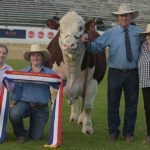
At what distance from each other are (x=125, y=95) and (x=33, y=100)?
141 cm

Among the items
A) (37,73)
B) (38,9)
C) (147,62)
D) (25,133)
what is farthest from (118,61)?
(38,9)

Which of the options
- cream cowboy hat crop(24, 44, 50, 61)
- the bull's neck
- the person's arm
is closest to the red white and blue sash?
the person's arm

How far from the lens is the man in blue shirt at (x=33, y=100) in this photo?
6.82 meters

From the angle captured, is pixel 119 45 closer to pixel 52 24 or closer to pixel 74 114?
pixel 52 24

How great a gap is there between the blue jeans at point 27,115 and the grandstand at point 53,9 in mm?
31786

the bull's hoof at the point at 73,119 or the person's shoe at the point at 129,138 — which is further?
the bull's hoof at the point at 73,119

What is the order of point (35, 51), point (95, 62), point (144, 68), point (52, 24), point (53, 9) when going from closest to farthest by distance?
point (144, 68) < point (35, 51) < point (52, 24) < point (95, 62) < point (53, 9)

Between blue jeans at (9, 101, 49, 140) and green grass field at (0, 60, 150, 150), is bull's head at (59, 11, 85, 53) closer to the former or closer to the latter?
blue jeans at (9, 101, 49, 140)

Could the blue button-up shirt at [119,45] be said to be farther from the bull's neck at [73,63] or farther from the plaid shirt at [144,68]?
the bull's neck at [73,63]

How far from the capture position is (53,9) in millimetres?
42812

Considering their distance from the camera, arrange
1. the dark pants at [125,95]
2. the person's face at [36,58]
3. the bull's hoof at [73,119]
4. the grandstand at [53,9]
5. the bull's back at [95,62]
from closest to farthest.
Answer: the person's face at [36,58] < the dark pants at [125,95] < the bull's back at [95,62] < the bull's hoof at [73,119] < the grandstand at [53,9]

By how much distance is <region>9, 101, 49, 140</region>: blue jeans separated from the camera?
265 inches

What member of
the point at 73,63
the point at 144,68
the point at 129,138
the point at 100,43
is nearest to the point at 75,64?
the point at 73,63

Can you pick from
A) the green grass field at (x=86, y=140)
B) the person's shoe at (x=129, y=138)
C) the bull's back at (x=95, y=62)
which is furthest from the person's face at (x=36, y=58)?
the person's shoe at (x=129, y=138)
